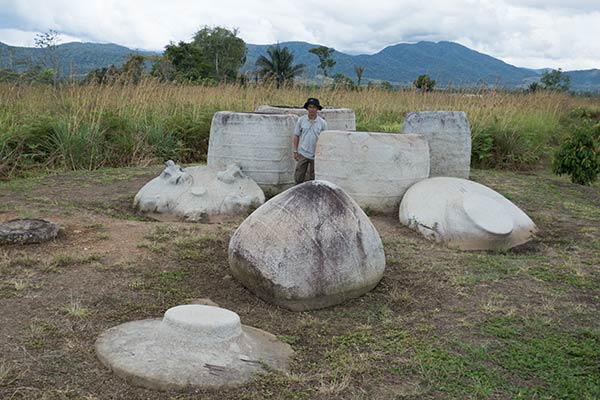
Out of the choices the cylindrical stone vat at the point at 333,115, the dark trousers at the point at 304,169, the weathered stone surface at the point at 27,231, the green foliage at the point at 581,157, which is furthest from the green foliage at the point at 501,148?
the weathered stone surface at the point at 27,231

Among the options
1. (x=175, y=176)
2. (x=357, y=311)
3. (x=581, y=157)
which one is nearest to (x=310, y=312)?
(x=357, y=311)

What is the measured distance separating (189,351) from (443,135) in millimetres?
5536

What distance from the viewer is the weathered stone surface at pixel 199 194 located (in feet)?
20.2

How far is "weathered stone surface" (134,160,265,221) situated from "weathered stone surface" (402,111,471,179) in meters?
2.48

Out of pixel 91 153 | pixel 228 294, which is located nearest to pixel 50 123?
pixel 91 153

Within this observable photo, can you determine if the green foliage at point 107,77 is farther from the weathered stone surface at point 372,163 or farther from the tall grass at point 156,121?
the weathered stone surface at point 372,163

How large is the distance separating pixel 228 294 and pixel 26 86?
770cm

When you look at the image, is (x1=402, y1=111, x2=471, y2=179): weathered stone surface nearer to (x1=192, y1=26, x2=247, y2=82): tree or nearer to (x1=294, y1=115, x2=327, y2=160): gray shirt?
(x1=294, y1=115, x2=327, y2=160): gray shirt

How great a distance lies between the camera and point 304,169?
7055 mm

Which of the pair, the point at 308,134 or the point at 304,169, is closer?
the point at 308,134

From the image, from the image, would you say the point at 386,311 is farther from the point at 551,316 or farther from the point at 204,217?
the point at 204,217

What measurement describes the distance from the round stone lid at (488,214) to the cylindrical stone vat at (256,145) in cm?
220

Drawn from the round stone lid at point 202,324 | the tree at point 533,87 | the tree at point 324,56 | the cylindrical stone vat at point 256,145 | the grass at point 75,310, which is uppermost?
the tree at point 324,56

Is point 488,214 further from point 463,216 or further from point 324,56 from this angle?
point 324,56
